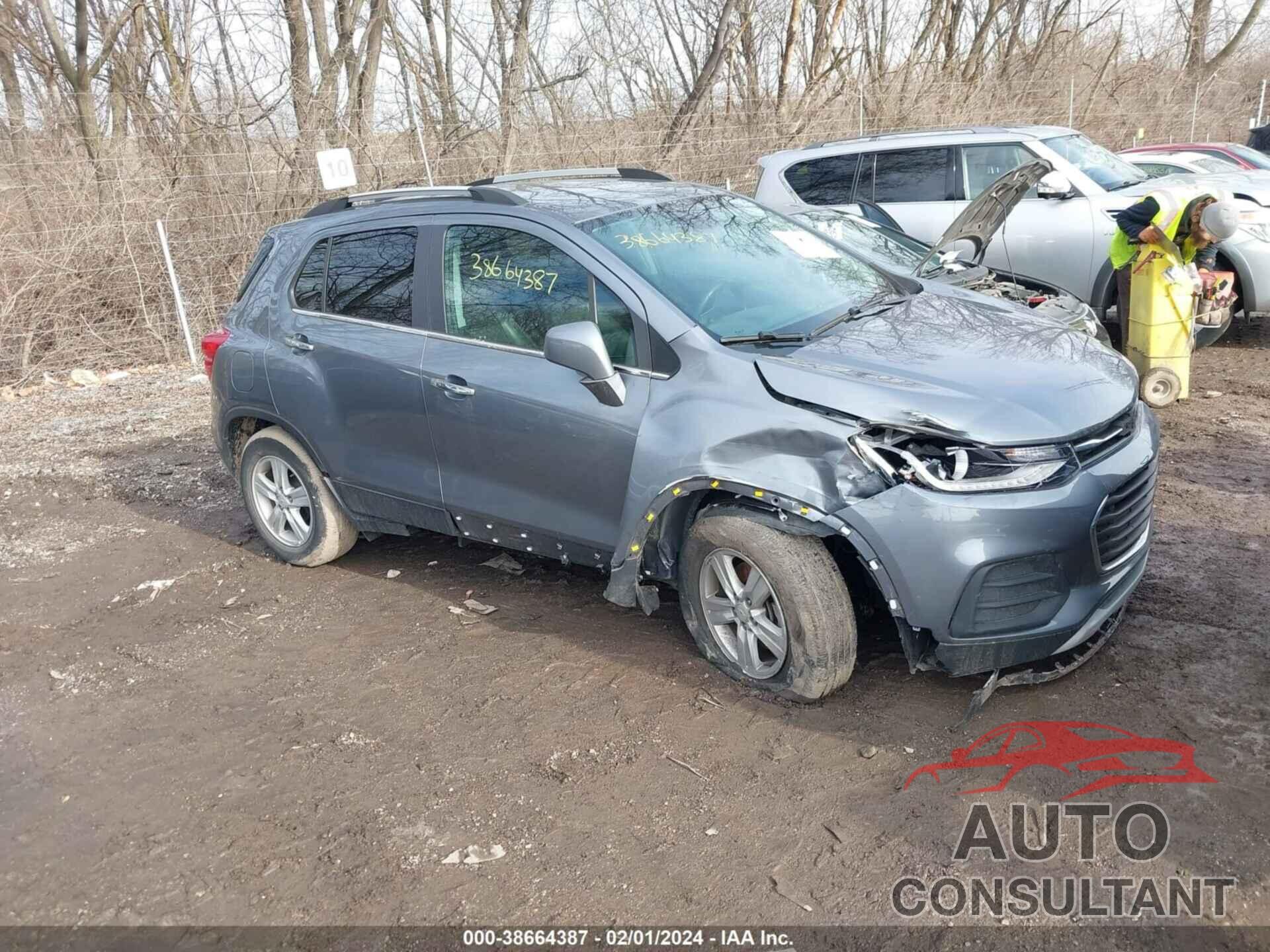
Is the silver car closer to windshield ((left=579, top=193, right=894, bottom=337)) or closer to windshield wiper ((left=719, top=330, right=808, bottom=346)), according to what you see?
windshield ((left=579, top=193, right=894, bottom=337))

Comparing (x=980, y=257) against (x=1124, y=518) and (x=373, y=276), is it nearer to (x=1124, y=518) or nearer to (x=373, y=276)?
(x=1124, y=518)

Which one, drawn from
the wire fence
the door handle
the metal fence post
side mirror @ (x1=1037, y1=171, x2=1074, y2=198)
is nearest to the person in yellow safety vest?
side mirror @ (x1=1037, y1=171, x2=1074, y2=198)

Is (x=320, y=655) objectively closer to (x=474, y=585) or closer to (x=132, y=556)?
(x=474, y=585)

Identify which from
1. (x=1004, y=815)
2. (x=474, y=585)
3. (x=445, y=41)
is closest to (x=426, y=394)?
(x=474, y=585)

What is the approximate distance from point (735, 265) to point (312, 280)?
223cm

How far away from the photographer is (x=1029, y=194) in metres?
8.74

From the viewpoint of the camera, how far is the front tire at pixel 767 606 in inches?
138

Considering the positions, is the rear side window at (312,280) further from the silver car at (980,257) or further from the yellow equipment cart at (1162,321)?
the yellow equipment cart at (1162,321)

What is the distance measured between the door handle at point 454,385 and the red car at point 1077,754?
2.34 metres


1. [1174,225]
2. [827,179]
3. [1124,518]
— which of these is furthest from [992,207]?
[1124,518]

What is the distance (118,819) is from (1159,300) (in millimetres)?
6428

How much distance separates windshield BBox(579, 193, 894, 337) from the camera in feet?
13.3

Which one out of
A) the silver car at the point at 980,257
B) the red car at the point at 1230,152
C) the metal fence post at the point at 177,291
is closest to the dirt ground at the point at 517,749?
the silver car at the point at 980,257

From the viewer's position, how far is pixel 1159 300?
6.59 m
